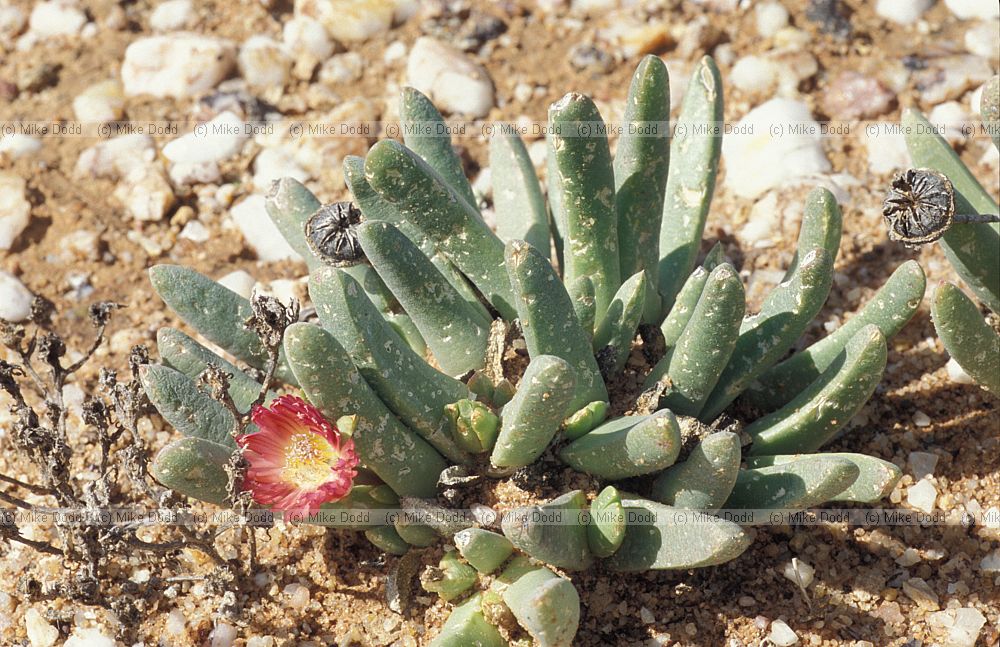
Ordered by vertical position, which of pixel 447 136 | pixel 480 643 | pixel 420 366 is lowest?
pixel 480 643

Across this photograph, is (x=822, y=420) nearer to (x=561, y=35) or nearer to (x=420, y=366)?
(x=420, y=366)

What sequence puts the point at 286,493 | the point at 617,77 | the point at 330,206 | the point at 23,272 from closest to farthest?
the point at 286,493 < the point at 330,206 < the point at 23,272 < the point at 617,77

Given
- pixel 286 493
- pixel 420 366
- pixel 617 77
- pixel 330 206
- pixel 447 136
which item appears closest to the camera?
pixel 286 493

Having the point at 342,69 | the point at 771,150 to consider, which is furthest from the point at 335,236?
the point at 342,69

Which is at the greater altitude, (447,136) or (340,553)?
(447,136)

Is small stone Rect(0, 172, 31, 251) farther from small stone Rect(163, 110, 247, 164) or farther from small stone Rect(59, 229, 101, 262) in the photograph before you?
small stone Rect(163, 110, 247, 164)

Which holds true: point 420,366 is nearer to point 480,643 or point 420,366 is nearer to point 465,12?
point 480,643

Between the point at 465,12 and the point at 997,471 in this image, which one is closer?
the point at 997,471

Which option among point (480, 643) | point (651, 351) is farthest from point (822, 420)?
point (480, 643)
